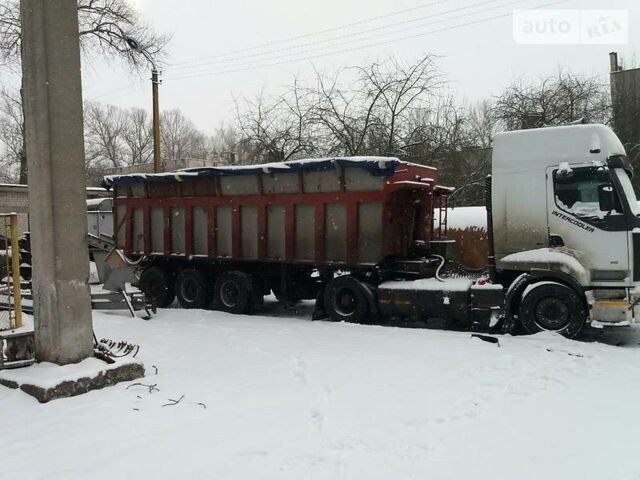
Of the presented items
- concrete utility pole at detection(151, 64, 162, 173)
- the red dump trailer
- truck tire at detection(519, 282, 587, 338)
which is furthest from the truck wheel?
concrete utility pole at detection(151, 64, 162, 173)

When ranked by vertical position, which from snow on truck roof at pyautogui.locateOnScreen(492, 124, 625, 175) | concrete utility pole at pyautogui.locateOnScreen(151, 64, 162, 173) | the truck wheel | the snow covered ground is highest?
concrete utility pole at pyautogui.locateOnScreen(151, 64, 162, 173)

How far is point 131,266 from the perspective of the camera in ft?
40.3

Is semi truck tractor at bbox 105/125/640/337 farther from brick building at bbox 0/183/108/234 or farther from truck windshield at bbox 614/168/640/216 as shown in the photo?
brick building at bbox 0/183/108/234

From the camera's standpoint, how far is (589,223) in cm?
811

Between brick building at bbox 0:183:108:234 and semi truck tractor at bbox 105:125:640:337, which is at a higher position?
brick building at bbox 0:183:108:234

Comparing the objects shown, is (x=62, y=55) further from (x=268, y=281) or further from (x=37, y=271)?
(x=268, y=281)

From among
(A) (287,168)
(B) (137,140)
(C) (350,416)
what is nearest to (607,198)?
(C) (350,416)

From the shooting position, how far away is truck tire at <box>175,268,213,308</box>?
12.3 metres

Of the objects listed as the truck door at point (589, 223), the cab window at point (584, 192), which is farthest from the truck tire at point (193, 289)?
the cab window at point (584, 192)

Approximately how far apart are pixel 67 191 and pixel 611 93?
1245 inches

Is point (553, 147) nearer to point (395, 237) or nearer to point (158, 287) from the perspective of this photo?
point (395, 237)

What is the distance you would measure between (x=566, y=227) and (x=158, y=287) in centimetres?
882

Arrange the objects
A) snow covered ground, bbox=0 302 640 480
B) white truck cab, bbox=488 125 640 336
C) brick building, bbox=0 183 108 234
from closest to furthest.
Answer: snow covered ground, bbox=0 302 640 480 → white truck cab, bbox=488 125 640 336 → brick building, bbox=0 183 108 234

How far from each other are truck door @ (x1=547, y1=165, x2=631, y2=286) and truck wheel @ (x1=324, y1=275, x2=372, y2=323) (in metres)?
3.38
